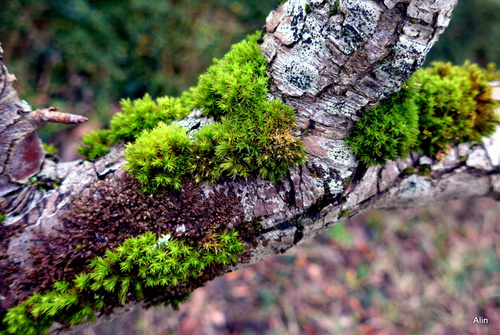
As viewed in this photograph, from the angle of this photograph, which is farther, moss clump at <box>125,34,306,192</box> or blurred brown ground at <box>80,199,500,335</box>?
blurred brown ground at <box>80,199,500,335</box>

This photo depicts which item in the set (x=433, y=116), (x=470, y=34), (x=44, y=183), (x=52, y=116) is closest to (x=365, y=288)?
(x=433, y=116)

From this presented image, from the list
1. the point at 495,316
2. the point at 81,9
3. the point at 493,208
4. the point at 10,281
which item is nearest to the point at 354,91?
the point at 10,281

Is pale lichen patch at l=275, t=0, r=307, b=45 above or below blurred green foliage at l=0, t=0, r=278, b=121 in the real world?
below

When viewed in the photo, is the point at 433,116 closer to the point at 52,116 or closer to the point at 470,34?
the point at 52,116

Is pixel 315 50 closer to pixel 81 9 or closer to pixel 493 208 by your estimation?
pixel 81 9

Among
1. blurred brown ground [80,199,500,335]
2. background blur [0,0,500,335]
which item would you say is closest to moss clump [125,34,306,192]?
blurred brown ground [80,199,500,335]

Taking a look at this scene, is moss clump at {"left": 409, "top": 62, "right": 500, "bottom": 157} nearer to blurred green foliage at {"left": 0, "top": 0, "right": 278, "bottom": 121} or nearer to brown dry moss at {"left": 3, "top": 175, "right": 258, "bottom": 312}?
brown dry moss at {"left": 3, "top": 175, "right": 258, "bottom": 312}

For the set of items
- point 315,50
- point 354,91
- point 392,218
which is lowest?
point 392,218
